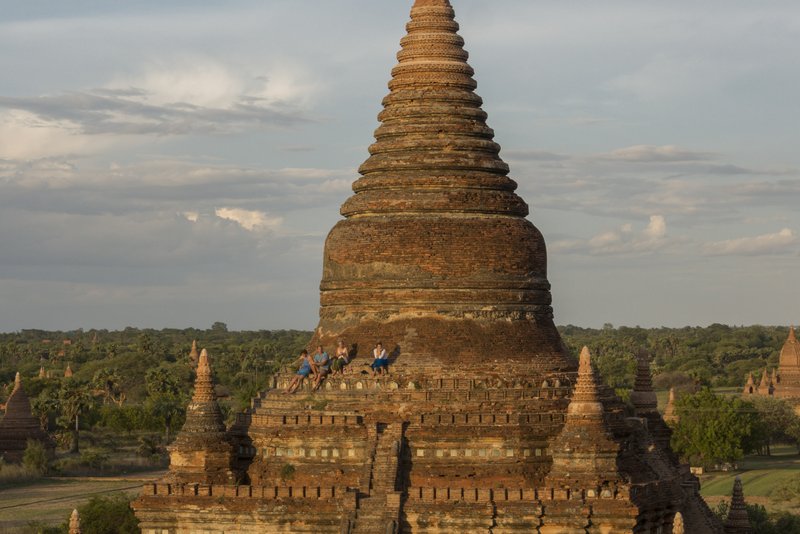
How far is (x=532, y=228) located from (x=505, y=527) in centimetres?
744

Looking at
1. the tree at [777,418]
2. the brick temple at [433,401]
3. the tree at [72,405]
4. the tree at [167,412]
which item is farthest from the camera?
the tree at [777,418]

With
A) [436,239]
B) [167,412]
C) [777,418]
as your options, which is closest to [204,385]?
[436,239]

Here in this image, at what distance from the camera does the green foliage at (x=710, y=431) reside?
92.9m

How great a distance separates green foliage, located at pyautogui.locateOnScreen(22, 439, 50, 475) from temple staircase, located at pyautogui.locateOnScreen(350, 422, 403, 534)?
52747 millimetres

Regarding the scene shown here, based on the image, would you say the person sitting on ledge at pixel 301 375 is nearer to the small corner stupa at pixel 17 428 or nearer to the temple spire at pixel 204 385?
the temple spire at pixel 204 385

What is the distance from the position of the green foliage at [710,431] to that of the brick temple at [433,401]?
2238 inches

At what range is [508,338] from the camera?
A: 34.1 metres

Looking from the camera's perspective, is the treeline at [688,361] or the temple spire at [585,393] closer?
the temple spire at [585,393]

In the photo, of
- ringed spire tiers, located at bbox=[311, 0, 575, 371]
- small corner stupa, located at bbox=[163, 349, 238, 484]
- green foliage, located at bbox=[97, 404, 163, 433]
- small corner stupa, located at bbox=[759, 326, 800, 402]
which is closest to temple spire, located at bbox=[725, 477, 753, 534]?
ringed spire tiers, located at bbox=[311, 0, 575, 371]

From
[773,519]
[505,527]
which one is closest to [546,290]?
[505,527]

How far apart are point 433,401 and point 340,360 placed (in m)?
2.21

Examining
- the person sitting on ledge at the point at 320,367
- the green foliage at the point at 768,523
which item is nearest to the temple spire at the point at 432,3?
the person sitting on ledge at the point at 320,367

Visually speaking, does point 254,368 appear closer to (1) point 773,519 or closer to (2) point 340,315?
(1) point 773,519

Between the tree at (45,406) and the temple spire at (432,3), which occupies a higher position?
the temple spire at (432,3)
